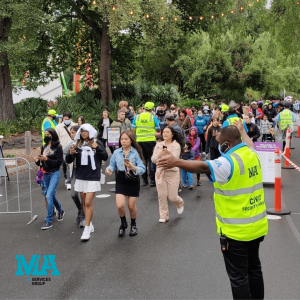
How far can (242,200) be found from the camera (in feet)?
13.2

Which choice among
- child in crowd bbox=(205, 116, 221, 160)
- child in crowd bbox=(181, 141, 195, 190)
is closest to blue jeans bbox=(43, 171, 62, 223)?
child in crowd bbox=(181, 141, 195, 190)

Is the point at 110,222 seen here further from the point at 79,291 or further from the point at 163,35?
the point at 163,35

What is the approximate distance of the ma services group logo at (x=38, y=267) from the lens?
18.1 ft

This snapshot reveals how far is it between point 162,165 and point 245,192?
90cm

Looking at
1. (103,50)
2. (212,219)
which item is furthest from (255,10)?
(212,219)

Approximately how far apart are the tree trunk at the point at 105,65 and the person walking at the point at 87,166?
1899cm

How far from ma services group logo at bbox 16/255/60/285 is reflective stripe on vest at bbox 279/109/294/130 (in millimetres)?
11219

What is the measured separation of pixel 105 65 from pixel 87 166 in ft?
64.0

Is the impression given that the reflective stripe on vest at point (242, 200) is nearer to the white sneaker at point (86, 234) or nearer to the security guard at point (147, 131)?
the white sneaker at point (86, 234)

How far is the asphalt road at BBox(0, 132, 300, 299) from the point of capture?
5070mm

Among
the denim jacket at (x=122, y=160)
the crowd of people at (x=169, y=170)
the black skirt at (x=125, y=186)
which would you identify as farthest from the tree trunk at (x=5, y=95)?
the black skirt at (x=125, y=186)

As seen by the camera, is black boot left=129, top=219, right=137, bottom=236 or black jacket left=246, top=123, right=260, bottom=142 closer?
black boot left=129, top=219, right=137, bottom=236

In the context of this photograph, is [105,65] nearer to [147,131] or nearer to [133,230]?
[147,131]

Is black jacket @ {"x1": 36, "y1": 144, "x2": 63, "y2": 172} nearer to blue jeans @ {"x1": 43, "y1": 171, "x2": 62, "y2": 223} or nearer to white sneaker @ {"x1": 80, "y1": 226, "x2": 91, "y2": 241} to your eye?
blue jeans @ {"x1": 43, "y1": 171, "x2": 62, "y2": 223}
